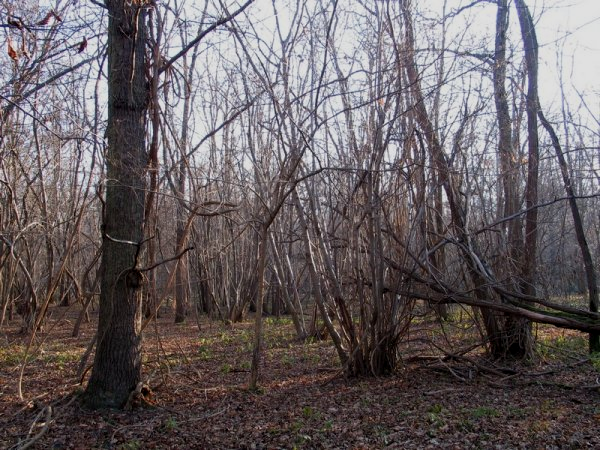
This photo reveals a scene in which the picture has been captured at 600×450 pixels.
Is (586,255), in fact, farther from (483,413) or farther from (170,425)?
(170,425)

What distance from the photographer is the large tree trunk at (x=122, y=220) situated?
217 inches

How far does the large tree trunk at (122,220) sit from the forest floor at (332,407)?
0.36m

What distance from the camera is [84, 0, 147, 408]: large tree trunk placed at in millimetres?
5523

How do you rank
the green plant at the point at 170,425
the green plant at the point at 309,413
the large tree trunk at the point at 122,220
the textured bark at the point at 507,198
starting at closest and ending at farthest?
the green plant at the point at 170,425, the green plant at the point at 309,413, the large tree trunk at the point at 122,220, the textured bark at the point at 507,198

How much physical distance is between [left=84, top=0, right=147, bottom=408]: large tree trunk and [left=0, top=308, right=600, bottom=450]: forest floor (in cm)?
36

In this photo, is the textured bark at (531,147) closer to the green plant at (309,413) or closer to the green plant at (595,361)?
the green plant at (595,361)

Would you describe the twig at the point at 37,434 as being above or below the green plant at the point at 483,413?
below

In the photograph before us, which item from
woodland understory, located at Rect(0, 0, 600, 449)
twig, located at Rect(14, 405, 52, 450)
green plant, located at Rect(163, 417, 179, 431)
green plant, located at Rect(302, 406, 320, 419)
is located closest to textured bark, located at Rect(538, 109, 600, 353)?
woodland understory, located at Rect(0, 0, 600, 449)

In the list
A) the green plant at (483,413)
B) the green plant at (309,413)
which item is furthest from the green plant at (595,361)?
the green plant at (309,413)

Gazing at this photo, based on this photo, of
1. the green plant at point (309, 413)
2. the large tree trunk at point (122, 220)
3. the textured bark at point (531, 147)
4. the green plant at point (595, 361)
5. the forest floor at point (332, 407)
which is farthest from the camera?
the textured bark at point (531, 147)

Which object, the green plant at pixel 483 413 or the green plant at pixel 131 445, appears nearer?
the green plant at pixel 131 445

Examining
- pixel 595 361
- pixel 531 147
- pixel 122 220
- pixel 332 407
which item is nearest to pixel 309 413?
pixel 332 407

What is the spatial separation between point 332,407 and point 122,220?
291 centimetres

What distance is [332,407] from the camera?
560 cm
